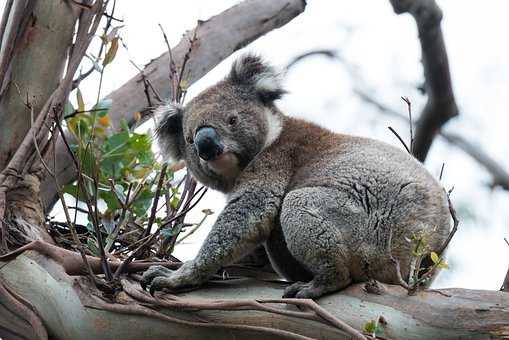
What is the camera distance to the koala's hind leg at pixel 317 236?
3.27 meters

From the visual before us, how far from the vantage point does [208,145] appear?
407 centimetres

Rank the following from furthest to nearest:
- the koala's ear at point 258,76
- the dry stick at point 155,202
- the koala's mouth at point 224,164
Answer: the koala's ear at point 258,76, the koala's mouth at point 224,164, the dry stick at point 155,202

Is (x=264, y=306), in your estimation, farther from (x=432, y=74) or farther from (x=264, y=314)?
(x=432, y=74)

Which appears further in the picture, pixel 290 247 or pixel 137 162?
pixel 137 162

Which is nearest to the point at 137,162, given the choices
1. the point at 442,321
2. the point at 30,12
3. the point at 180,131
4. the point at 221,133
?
the point at 180,131

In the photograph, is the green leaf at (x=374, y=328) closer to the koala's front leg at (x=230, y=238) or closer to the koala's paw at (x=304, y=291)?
the koala's paw at (x=304, y=291)

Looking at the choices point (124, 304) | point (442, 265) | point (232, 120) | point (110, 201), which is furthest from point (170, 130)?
point (442, 265)

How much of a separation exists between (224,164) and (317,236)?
97 cm

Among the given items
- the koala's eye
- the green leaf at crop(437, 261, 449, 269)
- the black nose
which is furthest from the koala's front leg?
the green leaf at crop(437, 261, 449, 269)

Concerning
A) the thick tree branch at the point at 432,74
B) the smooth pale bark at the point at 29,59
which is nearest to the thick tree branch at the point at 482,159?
the thick tree branch at the point at 432,74

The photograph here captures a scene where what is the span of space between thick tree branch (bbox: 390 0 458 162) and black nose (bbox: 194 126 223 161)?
1.27 m

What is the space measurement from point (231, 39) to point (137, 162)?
206 centimetres

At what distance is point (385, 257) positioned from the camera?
348 centimetres

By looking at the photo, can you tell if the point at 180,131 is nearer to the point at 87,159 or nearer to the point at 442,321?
the point at 87,159
